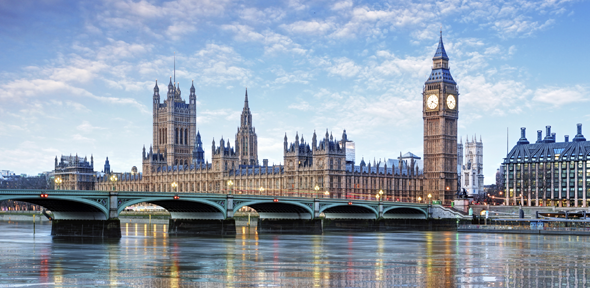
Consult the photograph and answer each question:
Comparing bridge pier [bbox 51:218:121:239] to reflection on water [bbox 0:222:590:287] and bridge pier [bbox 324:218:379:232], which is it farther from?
bridge pier [bbox 324:218:379:232]

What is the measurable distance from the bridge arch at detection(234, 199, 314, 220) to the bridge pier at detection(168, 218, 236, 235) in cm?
578

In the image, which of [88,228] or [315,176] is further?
[315,176]

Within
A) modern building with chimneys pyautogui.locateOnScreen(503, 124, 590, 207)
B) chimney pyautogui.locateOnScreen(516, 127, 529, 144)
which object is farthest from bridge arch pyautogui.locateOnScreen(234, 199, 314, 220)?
chimney pyautogui.locateOnScreen(516, 127, 529, 144)

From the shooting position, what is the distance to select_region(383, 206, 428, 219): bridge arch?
391 feet

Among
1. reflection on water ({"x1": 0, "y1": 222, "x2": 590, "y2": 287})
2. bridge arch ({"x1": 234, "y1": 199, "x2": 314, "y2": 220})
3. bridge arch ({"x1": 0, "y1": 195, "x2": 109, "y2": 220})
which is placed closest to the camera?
reflection on water ({"x1": 0, "y1": 222, "x2": 590, "y2": 287})

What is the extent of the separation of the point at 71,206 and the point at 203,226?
18.1 m

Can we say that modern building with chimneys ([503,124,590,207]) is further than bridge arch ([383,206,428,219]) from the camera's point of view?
Yes

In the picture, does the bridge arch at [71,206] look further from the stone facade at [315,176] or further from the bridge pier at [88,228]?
the stone facade at [315,176]

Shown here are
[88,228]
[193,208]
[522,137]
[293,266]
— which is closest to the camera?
[293,266]

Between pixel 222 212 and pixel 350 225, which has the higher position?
pixel 222 212

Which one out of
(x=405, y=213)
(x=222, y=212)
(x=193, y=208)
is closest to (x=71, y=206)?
(x=193, y=208)

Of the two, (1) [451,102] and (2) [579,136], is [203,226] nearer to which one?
(1) [451,102]

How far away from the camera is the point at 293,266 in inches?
1660

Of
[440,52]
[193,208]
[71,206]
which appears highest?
[440,52]
